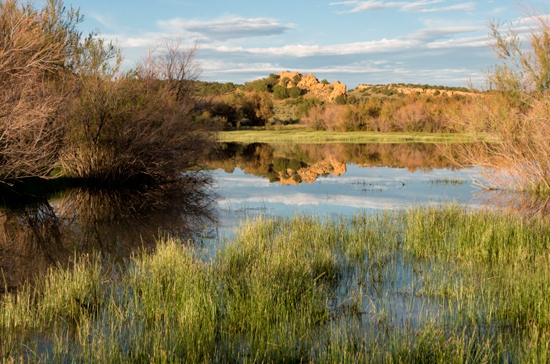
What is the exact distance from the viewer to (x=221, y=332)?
19.7 ft

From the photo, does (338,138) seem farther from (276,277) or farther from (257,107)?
(276,277)

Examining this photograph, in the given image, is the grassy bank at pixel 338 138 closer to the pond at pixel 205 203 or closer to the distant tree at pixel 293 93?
A: the pond at pixel 205 203

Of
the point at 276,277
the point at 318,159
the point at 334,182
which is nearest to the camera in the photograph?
the point at 276,277

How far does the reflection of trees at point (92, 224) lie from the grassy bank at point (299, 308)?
1942 mm

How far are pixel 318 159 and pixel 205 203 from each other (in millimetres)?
15378

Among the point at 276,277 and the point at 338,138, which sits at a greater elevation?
the point at 338,138

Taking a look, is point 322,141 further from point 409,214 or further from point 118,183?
point 409,214

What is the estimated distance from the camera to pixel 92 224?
13.1 metres

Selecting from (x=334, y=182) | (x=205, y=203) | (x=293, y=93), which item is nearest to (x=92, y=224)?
(x=205, y=203)

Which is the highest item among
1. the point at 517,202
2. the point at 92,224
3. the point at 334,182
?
the point at 334,182

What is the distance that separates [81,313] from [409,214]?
773 centimetres

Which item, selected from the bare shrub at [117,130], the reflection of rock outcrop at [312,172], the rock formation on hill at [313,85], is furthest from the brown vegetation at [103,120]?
the rock formation on hill at [313,85]

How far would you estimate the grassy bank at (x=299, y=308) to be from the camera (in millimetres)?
5504

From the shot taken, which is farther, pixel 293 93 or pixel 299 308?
pixel 293 93
